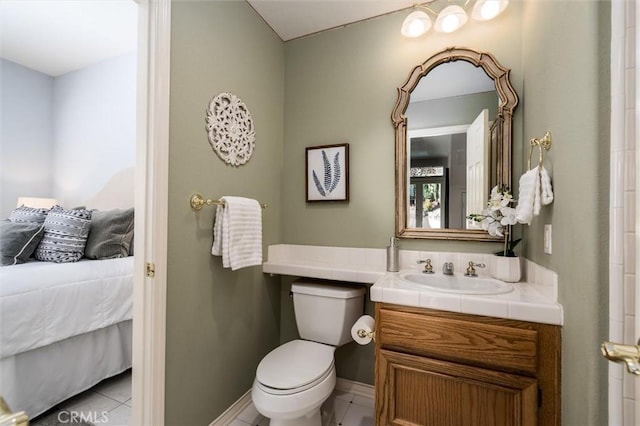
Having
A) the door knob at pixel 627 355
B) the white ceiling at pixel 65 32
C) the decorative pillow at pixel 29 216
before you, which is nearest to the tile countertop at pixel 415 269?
the door knob at pixel 627 355

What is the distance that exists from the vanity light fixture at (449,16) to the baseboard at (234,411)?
2334 mm

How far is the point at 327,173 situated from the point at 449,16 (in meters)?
1.10

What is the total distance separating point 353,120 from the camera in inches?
73.0

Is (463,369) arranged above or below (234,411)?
above

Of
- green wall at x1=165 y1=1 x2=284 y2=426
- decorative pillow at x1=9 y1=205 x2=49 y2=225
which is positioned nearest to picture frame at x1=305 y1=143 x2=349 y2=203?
green wall at x1=165 y1=1 x2=284 y2=426

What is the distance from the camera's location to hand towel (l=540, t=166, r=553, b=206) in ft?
3.39

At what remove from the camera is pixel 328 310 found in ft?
5.34

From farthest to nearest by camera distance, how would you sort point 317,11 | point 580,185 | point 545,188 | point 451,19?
1. point 317,11
2. point 451,19
3. point 545,188
4. point 580,185

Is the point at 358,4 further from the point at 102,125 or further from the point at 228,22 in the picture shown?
the point at 102,125

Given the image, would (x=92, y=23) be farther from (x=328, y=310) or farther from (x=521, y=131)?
(x=521, y=131)

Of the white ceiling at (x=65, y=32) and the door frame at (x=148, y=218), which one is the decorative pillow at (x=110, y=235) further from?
the white ceiling at (x=65, y=32)

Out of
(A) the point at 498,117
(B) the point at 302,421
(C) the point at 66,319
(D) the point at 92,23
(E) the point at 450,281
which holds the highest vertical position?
(D) the point at 92,23

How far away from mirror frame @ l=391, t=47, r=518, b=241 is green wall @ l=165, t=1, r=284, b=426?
2.81 feet

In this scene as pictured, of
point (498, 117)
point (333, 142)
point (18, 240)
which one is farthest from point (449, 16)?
point (18, 240)
